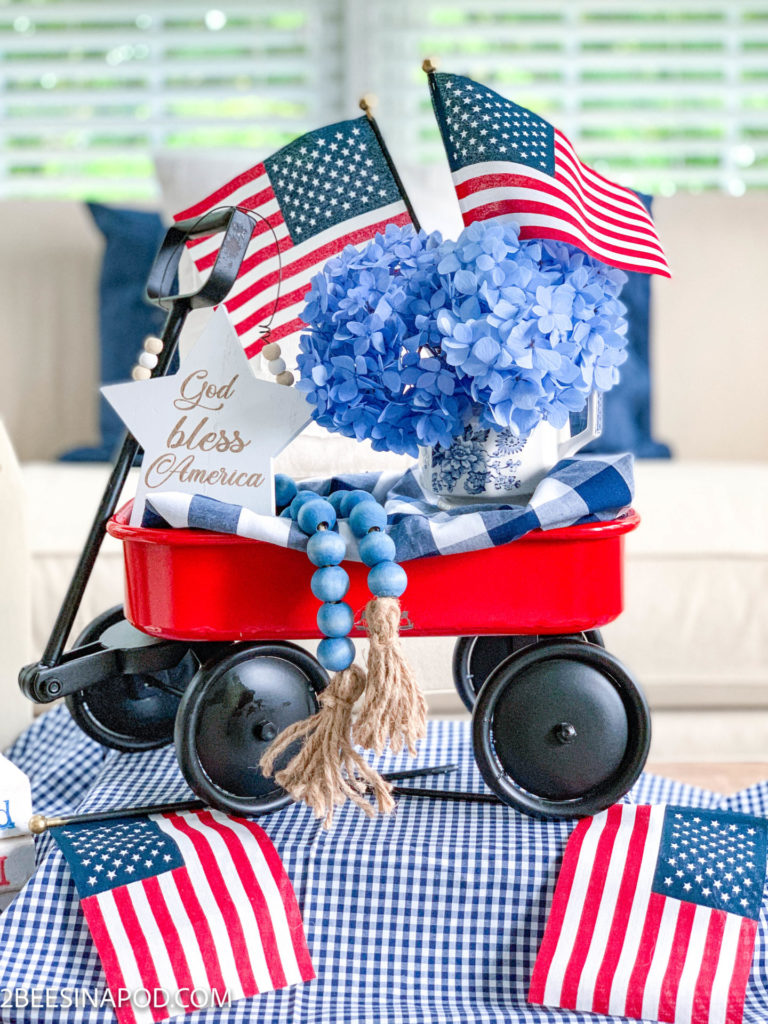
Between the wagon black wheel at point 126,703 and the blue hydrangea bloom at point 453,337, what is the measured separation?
38cm

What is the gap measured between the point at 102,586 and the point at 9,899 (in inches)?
25.0

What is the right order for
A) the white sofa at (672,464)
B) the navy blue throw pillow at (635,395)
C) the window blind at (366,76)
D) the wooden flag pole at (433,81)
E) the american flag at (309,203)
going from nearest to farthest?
the wooden flag pole at (433,81), the american flag at (309,203), the white sofa at (672,464), the navy blue throw pillow at (635,395), the window blind at (366,76)

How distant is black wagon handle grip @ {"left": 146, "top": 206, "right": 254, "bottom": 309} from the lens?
0.92 metres

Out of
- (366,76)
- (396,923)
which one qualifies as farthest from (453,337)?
(366,76)

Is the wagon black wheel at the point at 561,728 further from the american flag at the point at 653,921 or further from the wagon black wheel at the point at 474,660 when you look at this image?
the wagon black wheel at the point at 474,660

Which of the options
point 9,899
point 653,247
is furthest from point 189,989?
point 653,247

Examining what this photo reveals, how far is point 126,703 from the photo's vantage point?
1099mm

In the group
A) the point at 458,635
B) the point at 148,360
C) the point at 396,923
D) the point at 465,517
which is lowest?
Result: the point at 396,923

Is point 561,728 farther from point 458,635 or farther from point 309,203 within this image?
point 309,203

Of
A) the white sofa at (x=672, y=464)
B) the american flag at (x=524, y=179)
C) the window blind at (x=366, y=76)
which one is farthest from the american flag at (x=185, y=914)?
the window blind at (x=366, y=76)

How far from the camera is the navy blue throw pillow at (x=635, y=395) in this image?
1870 mm

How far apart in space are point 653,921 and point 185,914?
14.4 inches

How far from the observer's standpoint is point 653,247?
918mm

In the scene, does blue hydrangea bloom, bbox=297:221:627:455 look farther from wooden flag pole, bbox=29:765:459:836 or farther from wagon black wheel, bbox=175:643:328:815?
wooden flag pole, bbox=29:765:459:836
